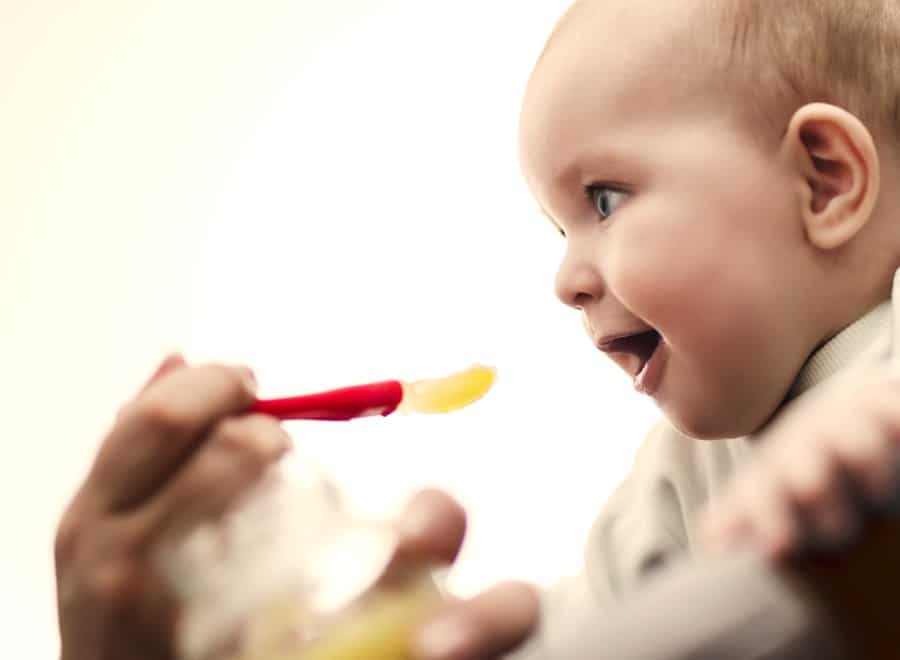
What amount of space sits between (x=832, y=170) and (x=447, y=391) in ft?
0.92

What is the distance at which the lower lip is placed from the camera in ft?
2.07

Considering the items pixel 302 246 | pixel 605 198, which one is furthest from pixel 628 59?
pixel 302 246

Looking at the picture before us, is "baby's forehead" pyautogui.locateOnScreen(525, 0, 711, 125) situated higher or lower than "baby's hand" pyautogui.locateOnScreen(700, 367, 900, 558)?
higher

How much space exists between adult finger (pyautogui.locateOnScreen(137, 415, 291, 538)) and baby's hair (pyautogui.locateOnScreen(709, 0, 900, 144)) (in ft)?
1.24

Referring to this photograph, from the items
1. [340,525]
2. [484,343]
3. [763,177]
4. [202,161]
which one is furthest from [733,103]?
[202,161]

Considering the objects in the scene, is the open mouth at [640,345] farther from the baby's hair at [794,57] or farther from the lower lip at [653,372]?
the baby's hair at [794,57]

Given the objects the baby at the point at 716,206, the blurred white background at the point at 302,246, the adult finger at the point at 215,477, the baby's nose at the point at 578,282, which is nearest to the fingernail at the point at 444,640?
the adult finger at the point at 215,477

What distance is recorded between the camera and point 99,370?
1.17 metres

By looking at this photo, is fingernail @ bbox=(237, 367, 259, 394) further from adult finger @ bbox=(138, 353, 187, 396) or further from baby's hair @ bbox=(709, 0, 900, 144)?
baby's hair @ bbox=(709, 0, 900, 144)

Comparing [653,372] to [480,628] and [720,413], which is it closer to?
[720,413]

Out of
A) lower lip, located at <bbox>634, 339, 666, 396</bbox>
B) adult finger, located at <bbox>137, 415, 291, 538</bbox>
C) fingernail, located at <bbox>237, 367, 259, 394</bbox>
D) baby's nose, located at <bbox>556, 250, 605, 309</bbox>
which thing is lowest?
adult finger, located at <bbox>137, 415, 291, 538</bbox>

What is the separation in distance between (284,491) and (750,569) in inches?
8.3

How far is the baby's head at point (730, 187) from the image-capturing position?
0.61 meters

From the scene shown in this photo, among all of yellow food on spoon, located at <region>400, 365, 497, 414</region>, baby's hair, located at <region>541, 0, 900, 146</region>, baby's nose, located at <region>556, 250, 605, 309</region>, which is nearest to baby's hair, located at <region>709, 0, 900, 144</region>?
baby's hair, located at <region>541, 0, 900, 146</region>
